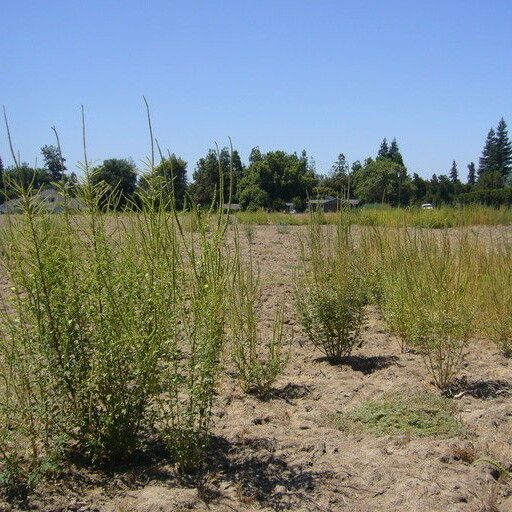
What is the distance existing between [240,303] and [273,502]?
198 cm

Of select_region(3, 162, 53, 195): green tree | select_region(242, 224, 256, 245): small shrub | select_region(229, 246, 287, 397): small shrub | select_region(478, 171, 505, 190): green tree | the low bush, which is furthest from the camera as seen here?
select_region(478, 171, 505, 190): green tree

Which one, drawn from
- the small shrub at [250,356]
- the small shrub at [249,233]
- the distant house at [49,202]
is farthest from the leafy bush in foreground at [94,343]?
the small shrub at [249,233]

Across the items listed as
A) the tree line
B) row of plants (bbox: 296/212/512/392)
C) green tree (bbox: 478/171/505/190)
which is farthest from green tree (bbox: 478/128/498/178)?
row of plants (bbox: 296/212/512/392)

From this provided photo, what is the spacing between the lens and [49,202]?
3.51m

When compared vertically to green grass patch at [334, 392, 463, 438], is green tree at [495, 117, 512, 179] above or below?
above

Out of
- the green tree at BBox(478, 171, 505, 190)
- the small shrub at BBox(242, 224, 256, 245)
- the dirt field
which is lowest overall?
the dirt field

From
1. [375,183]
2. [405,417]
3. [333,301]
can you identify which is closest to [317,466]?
[405,417]

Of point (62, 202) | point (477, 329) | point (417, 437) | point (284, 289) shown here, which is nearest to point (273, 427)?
point (417, 437)

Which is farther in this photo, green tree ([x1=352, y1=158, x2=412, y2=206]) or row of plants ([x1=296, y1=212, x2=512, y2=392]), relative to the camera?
green tree ([x1=352, y1=158, x2=412, y2=206])

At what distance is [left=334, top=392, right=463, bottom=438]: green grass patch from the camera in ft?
12.9

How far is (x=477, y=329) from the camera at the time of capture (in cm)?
618

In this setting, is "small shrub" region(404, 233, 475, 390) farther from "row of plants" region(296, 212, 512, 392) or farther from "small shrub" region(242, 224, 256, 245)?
"small shrub" region(242, 224, 256, 245)

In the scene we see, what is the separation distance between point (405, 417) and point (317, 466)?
861 millimetres

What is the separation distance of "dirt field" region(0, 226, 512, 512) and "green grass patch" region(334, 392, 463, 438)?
0.08m
